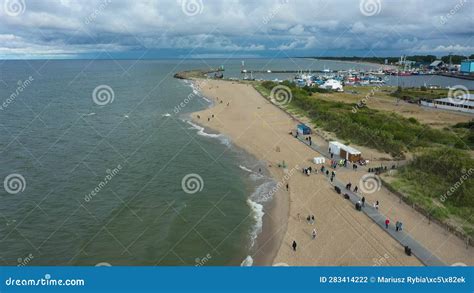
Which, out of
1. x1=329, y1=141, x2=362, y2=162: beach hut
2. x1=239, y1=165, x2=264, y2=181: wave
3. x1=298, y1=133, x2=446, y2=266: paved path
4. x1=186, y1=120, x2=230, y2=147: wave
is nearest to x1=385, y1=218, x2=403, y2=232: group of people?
x1=298, y1=133, x2=446, y2=266: paved path

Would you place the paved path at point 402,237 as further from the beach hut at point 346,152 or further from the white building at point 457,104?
the white building at point 457,104

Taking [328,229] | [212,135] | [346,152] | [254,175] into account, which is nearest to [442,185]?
[346,152]

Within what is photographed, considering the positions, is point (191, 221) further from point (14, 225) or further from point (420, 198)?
point (420, 198)

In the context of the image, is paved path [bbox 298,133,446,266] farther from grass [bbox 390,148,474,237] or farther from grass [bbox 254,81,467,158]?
grass [bbox 254,81,467,158]

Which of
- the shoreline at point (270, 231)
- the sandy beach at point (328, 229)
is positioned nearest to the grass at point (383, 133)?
the sandy beach at point (328, 229)

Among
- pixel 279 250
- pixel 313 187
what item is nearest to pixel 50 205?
pixel 279 250

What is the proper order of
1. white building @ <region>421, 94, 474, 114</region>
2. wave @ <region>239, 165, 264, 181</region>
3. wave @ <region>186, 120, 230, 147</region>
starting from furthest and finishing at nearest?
white building @ <region>421, 94, 474, 114</region>
wave @ <region>186, 120, 230, 147</region>
wave @ <region>239, 165, 264, 181</region>
